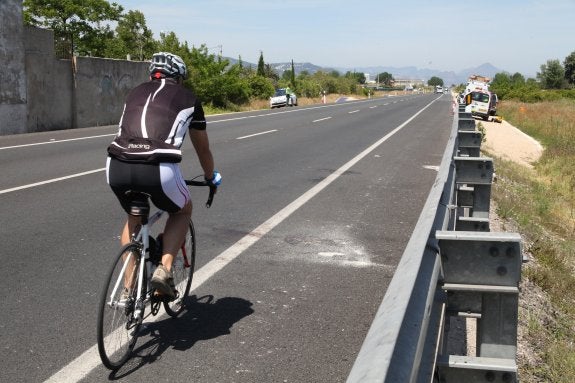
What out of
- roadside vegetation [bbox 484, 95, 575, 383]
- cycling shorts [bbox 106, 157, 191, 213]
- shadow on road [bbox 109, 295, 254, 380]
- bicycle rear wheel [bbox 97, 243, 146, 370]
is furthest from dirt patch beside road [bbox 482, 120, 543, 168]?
bicycle rear wheel [bbox 97, 243, 146, 370]

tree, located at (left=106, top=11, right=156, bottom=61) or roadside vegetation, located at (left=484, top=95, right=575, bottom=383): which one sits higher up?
tree, located at (left=106, top=11, right=156, bottom=61)

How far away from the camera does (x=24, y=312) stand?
4434mm

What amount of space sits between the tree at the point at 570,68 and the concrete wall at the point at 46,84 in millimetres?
105757

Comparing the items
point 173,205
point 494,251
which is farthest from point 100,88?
point 494,251

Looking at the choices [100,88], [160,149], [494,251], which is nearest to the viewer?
[494,251]

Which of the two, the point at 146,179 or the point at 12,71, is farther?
the point at 12,71

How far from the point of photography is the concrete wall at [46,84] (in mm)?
18906

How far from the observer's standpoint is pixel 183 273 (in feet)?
15.1

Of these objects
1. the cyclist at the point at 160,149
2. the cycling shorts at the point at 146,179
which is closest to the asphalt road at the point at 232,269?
the cyclist at the point at 160,149

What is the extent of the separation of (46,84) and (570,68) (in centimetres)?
11238

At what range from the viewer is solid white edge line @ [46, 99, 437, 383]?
3596 mm

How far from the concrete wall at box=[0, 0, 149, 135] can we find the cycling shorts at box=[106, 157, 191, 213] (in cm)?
1671

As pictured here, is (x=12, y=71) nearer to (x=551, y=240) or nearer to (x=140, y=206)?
(x=551, y=240)

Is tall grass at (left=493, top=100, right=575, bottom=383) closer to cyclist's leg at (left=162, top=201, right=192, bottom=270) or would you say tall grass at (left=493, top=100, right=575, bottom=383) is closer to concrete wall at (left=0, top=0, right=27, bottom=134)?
cyclist's leg at (left=162, top=201, right=192, bottom=270)
